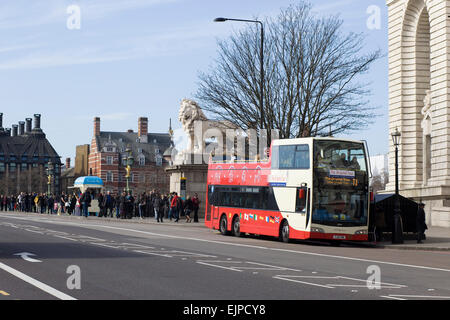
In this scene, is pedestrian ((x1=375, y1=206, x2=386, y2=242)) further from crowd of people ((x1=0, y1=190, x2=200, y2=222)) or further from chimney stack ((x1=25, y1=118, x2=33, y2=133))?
chimney stack ((x1=25, y1=118, x2=33, y2=133))

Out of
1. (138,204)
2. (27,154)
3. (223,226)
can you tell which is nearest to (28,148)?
(27,154)

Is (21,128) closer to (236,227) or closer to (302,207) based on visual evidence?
(236,227)

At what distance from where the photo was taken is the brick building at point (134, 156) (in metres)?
145

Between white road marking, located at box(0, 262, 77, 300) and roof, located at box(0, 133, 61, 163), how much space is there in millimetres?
163236

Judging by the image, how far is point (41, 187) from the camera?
514 feet

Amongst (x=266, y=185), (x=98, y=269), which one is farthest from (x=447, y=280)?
(x=266, y=185)

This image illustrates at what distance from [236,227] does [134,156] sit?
121329mm

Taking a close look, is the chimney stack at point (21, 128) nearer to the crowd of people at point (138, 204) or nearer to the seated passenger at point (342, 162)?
the crowd of people at point (138, 204)

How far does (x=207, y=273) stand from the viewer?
48.5 ft

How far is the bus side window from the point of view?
2680 centimetres

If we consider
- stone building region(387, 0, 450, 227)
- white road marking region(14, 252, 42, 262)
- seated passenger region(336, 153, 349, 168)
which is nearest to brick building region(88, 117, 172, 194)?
stone building region(387, 0, 450, 227)
